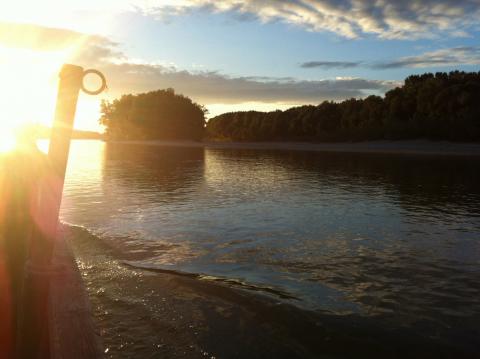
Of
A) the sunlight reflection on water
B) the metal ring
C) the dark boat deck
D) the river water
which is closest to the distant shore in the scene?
the sunlight reflection on water

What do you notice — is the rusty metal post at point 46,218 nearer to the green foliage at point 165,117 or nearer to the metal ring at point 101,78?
the metal ring at point 101,78

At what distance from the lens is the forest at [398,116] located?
225 ft

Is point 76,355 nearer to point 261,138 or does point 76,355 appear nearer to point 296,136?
point 296,136

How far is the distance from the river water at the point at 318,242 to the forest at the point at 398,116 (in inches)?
2030

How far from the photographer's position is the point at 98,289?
24.9 feet

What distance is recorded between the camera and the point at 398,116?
264 feet

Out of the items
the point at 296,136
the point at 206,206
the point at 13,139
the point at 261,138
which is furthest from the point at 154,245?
the point at 261,138

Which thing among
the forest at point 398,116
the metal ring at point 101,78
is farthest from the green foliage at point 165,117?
the metal ring at point 101,78

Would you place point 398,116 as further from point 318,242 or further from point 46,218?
point 46,218

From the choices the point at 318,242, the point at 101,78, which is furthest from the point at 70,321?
the point at 318,242

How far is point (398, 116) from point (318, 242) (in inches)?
2958

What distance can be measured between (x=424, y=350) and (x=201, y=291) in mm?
3738

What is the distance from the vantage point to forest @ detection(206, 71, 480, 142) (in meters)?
68.7

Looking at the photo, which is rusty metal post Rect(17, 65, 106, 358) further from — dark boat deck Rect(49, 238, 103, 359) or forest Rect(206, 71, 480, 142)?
forest Rect(206, 71, 480, 142)
